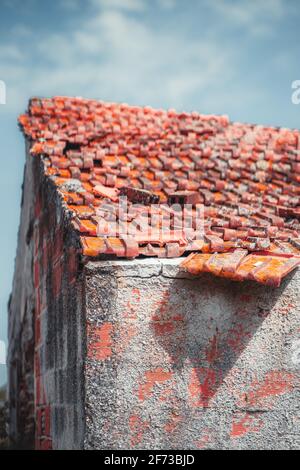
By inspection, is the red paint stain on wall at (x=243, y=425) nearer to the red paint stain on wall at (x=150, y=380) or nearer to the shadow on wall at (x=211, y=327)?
the shadow on wall at (x=211, y=327)

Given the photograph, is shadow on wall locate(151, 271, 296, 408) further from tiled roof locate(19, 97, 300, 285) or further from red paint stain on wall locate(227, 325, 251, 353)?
tiled roof locate(19, 97, 300, 285)

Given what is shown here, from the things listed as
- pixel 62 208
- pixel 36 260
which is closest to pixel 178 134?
pixel 36 260

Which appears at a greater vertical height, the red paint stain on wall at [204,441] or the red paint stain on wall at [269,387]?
the red paint stain on wall at [269,387]

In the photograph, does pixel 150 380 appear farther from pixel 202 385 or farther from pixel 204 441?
pixel 204 441

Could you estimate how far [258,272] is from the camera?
333 cm

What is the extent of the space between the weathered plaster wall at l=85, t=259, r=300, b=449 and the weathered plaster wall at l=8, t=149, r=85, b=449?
19cm

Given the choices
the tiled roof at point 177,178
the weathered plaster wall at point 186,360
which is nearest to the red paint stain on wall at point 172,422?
the weathered plaster wall at point 186,360

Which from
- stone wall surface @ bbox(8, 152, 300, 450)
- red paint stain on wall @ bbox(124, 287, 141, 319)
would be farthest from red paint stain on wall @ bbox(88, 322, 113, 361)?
red paint stain on wall @ bbox(124, 287, 141, 319)

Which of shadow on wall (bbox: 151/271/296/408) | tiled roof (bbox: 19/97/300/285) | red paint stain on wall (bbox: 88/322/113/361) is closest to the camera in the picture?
red paint stain on wall (bbox: 88/322/113/361)

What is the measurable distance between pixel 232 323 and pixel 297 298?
438 mm

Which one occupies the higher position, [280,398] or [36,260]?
[36,260]

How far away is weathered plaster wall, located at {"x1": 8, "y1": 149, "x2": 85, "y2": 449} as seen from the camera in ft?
12.2

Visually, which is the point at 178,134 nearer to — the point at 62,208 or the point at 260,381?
the point at 62,208

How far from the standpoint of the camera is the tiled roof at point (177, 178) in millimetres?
3635
